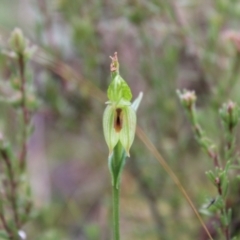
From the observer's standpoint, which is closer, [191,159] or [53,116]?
[53,116]

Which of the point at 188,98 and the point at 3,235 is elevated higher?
the point at 188,98

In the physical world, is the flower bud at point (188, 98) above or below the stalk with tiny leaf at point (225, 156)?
above

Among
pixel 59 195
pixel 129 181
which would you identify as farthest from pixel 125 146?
pixel 59 195

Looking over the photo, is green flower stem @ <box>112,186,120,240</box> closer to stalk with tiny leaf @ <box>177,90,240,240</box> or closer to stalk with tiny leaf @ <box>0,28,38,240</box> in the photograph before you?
stalk with tiny leaf @ <box>177,90,240,240</box>

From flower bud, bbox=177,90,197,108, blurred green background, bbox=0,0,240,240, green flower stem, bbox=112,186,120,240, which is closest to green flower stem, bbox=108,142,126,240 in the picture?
green flower stem, bbox=112,186,120,240

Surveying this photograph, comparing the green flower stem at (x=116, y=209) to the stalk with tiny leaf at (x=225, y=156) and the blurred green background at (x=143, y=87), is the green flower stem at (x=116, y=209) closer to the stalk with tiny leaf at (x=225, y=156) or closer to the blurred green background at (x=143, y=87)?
the stalk with tiny leaf at (x=225, y=156)

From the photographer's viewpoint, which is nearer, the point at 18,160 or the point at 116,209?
the point at 116,209

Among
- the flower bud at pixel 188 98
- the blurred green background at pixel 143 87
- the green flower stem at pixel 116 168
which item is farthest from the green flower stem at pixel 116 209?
the blurred green background at pixel 143 87

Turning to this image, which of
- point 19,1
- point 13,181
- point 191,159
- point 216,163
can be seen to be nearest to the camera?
point 216,163

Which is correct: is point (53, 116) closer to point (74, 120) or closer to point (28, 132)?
point (74, 120)

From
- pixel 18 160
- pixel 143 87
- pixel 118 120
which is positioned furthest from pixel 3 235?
pixel 143 87

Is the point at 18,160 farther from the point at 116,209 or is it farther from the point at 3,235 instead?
the point at 116,209
